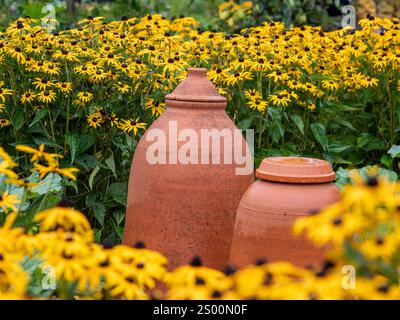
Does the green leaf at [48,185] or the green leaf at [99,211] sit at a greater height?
the green leaf at [48,185]

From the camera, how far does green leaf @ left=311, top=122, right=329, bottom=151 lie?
4280mm

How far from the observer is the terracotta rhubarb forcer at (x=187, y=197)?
127 inches

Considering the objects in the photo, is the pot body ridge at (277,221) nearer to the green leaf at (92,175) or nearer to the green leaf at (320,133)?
the green leaf at (92,175)

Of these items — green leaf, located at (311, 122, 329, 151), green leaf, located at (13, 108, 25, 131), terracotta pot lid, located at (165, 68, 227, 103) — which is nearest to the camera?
terracotta pot lid, located at (165, 68, 227, 103)

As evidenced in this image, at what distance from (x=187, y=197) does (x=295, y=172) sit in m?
0.51

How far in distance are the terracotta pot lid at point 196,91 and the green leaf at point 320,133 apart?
3.40 feet

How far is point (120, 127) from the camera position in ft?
12.8

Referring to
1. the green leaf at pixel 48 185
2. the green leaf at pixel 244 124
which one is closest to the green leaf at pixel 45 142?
the green leaf at pixel 48 185

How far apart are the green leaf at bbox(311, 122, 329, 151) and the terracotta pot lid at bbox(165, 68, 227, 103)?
3.40 feet

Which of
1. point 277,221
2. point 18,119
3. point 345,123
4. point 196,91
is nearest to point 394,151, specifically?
point 345,123

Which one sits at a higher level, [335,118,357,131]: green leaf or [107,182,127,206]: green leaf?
[335,118,357,131]: green leaf

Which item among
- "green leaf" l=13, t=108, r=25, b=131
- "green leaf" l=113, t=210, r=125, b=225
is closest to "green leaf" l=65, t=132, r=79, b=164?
"green leaf" l=13, t=108, r=25, b=131

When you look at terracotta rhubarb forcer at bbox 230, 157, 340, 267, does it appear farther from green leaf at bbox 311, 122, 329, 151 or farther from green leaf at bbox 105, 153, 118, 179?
green leaf at bbox 311, 122, 329, 151
